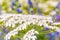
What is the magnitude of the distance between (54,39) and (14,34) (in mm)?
258

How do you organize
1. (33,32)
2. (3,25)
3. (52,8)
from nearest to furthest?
(33,32) → (3,25) → (52,8)

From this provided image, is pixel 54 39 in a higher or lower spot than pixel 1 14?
lower

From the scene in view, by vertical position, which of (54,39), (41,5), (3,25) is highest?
(41,5)

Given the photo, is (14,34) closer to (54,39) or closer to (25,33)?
(25,33)

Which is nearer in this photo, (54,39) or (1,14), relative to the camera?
(54,39)

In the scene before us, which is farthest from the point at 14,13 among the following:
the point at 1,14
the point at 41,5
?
the point at 41,5

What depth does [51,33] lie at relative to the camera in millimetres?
945

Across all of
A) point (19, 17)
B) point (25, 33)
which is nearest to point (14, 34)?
point (25, 33)

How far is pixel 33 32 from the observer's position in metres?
0.91

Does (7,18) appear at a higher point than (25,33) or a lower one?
higher

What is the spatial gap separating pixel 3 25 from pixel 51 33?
1.07 ft

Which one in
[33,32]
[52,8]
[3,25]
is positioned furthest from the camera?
[52,8]

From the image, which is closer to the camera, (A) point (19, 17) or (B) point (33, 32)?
(B) point (33, 32)

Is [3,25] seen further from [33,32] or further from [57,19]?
[57,19]
